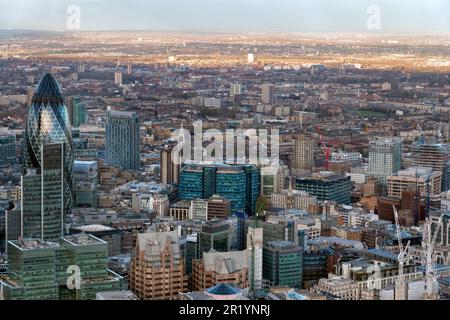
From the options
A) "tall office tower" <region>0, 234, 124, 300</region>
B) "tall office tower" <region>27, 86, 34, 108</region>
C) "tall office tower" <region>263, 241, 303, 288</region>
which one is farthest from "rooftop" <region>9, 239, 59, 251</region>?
"tall office tower" <region>27, 86, 34, 108</region>

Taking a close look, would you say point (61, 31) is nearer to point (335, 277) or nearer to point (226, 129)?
point (335, 277)

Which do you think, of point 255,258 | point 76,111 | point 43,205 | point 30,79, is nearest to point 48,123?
point 30,79

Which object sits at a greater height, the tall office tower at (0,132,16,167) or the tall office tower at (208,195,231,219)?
the tall office tower at (0,132,16,167)

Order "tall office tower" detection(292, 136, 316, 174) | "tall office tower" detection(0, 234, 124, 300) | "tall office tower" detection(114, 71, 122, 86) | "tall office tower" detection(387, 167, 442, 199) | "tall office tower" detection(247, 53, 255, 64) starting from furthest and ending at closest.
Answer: "tall office tower" detection(292, 136, 316, 174), "tall office tower" detection(114, 71, 122, 86), "tall office tower" detection(387, 167, 442, 199), "tall office tower" detection(247, 53, 255, 64), "tall office tower" detection(0, 234, 124, 300)

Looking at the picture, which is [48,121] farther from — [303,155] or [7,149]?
[303,155]

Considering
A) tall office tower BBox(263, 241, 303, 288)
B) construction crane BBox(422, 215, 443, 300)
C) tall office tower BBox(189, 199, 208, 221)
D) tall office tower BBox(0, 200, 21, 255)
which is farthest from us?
tall office tower BBox(189, 199, 208, 221)

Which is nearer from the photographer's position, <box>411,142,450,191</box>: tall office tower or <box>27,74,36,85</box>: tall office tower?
<box>27,74,36,85</box>: tall office tower

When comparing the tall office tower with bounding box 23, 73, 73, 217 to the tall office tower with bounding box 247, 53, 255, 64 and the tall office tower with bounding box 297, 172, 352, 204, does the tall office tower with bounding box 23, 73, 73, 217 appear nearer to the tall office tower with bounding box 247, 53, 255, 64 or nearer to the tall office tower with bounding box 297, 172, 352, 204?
the tall office tower with bounding box 247, 53, 255, 64
